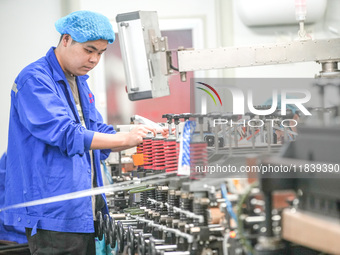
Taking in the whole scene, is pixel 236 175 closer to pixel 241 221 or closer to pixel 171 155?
pixel 241 221

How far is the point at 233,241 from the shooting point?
168cm

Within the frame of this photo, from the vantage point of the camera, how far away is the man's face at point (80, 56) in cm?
239

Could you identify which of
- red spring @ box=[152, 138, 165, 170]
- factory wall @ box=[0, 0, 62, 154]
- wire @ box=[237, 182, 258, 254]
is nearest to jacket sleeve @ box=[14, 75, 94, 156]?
red spring @ box=[152, 138, 165, 170]

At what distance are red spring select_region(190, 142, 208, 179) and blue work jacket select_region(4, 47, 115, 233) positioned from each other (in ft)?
1.39

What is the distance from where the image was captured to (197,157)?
2041 millimetres

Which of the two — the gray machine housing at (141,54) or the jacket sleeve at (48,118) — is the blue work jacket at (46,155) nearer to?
the jacket sleeve at (48,118)

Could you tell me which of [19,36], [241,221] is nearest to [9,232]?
[241,221]

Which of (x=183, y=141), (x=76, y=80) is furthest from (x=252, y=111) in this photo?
(x=76, y=80)

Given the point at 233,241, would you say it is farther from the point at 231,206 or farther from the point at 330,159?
the point at 330,159

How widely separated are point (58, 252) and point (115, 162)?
4.64 ft

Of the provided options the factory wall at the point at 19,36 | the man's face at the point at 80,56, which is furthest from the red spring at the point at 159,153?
the factory wall at the point at 19,36

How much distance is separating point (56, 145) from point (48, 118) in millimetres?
105

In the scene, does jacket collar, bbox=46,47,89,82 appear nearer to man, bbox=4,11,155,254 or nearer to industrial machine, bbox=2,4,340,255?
man, bbox=4,11,155,254

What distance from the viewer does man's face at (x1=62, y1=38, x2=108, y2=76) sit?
2.39 m
